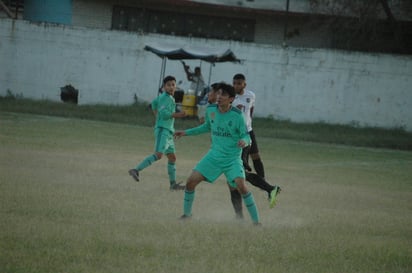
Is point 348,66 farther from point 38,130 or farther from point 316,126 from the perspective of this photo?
point 38,130

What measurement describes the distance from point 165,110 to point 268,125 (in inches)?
648

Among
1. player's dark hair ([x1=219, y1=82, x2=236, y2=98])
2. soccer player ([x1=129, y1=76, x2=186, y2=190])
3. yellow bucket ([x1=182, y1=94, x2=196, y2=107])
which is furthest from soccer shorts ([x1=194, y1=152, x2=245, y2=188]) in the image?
yellow bucket ([x1=182, y1=94, x2=196, y2=107])

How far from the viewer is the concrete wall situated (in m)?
30.8

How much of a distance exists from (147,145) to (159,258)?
13.4 meters

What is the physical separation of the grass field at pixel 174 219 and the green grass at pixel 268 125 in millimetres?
8258

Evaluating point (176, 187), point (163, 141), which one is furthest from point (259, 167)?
point (163, 141)

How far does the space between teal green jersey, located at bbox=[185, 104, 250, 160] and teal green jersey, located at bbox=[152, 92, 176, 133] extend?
3907 mm

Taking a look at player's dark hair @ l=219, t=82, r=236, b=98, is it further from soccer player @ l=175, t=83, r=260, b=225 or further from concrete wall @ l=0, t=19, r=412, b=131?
concrete wall @ l=0, t=19, r=412, b=131

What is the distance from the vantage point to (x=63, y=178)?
1288 centimetres

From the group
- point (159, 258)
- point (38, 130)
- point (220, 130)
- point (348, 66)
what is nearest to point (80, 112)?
point (38, 130)

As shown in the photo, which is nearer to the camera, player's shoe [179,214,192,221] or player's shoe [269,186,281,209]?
player's shoe [179,214,192,221]

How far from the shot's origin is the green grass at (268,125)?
27.7m

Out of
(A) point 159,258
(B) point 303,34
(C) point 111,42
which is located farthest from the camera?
(B) point 303,34

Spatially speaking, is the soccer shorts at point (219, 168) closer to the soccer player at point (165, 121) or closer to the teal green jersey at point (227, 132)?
the teal green jersey at point (227, 132)
